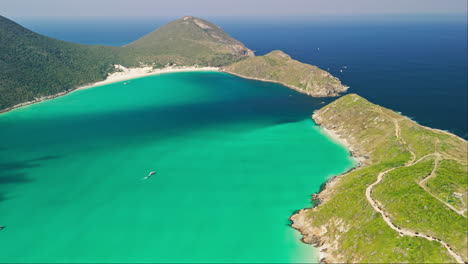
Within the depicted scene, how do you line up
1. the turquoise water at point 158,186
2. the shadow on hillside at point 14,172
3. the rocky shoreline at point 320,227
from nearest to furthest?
1. the rocky shoreline at point 320,227
2. the turquoise water at point 158,186
3. the shadow on hillside at point 14,172

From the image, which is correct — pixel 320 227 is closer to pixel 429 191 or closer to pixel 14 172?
pixel 429 191

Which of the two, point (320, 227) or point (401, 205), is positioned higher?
point (401, 205)

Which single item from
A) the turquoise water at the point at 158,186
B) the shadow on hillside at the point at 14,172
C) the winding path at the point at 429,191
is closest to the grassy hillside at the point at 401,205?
the winding path at the point at 429,191

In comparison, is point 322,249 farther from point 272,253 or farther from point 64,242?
point 64,242

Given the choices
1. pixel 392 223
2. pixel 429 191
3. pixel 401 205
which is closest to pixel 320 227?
pixel 392 223

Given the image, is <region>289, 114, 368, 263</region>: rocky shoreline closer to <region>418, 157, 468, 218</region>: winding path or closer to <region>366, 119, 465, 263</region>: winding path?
<region>366, 119, 465, 263</region>: winding path

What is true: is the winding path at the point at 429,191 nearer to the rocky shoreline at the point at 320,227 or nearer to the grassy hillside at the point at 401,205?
the grassy hillside at the point at 401,205
